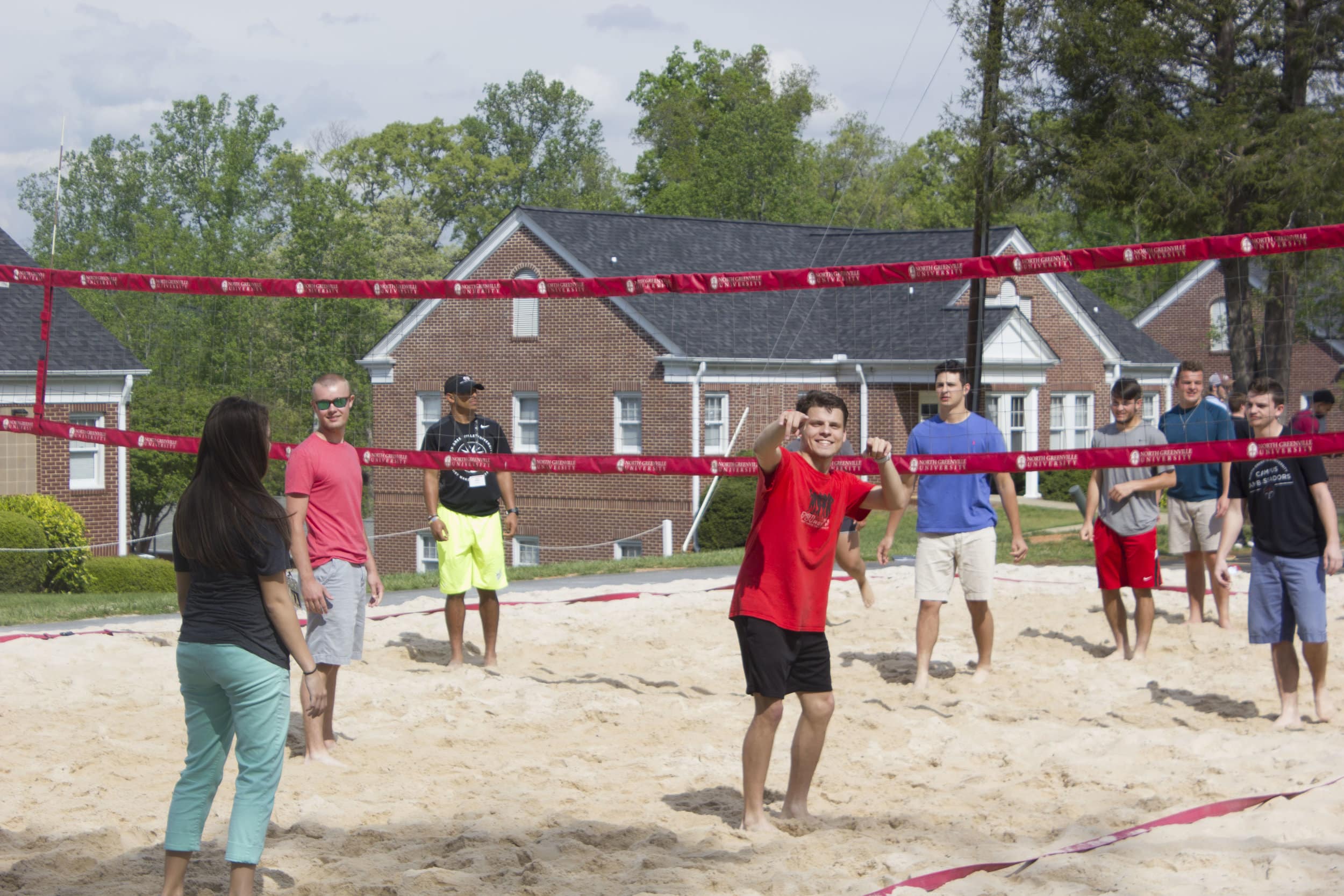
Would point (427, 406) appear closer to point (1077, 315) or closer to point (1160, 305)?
point (1077, 315)

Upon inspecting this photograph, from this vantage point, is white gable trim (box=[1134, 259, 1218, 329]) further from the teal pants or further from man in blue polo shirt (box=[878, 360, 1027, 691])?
the teal pants

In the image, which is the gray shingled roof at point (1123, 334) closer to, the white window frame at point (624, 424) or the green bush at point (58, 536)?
→ the white window frame at point (624, 424)

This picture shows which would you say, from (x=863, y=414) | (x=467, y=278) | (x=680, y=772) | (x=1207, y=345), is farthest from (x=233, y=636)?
(x=1207, y=345)

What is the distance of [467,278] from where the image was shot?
22.6 m

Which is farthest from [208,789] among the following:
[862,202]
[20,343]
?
[862,202]

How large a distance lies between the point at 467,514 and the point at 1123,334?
26.5m

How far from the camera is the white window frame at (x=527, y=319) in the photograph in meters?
16.8

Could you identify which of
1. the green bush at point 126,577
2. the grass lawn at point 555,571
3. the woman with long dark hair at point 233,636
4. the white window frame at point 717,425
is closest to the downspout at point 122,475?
the green bush at point 126,577

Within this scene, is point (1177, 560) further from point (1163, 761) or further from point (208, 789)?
point (208, 789)

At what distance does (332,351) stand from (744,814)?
14.3 meters

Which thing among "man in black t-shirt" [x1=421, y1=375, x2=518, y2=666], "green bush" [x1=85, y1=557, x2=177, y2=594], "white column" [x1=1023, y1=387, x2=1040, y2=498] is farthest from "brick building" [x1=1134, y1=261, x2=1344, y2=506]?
"man in black t-shirt" [x1=421, y1=375, x2=518, y2=666]

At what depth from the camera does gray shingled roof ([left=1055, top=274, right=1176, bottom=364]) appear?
94.5 feet

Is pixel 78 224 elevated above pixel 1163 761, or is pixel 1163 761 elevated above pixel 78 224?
pixel 78 224

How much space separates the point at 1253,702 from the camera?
6.96 metres
